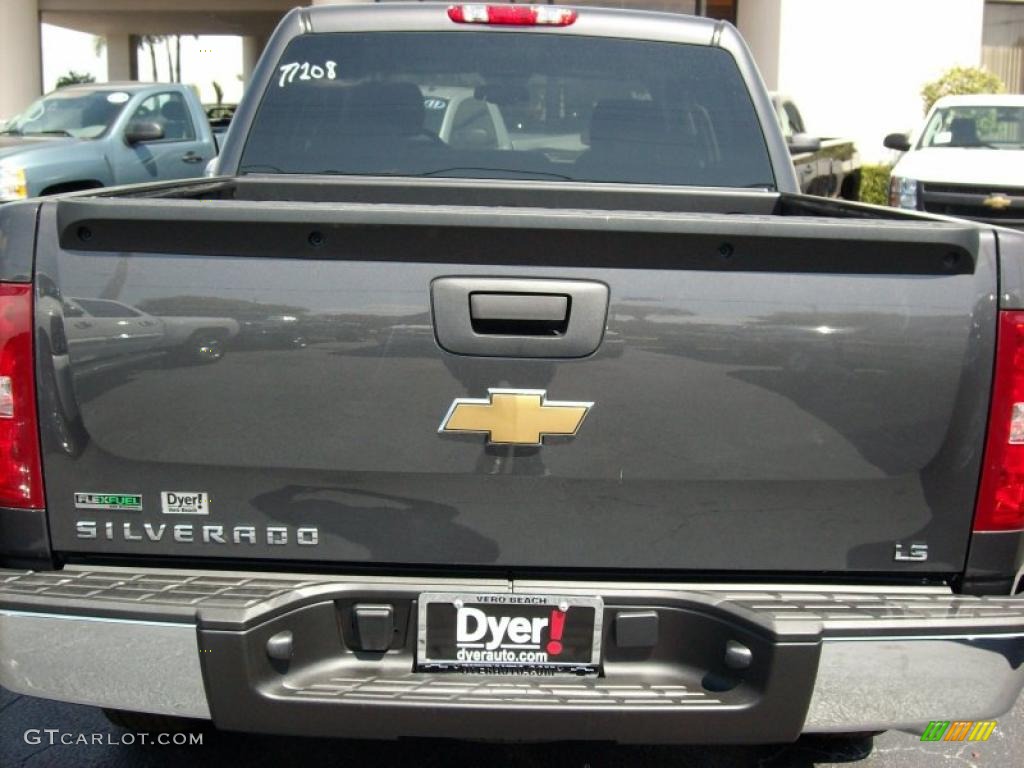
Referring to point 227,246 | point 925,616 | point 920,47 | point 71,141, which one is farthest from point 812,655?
point 920,47

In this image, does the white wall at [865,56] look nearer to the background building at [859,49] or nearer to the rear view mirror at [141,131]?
the background building at [859,49]

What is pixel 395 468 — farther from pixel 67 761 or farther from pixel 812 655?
pixel 67 761

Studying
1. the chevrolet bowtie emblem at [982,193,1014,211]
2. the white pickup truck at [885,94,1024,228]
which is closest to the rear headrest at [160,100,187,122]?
the white pickup truck at [885,94,1024,228]

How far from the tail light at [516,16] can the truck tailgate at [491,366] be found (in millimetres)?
1877

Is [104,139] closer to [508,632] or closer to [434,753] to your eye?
[434,753]

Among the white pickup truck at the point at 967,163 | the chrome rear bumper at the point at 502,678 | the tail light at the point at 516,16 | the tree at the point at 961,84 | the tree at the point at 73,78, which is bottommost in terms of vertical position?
the chrome rear bumper at the point at 502,678

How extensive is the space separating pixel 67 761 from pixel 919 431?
2.60 meters

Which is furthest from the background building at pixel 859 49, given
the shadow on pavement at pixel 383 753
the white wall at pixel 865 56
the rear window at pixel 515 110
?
the shadow on pavement at pixel 383 753

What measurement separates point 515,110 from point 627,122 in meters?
0.40

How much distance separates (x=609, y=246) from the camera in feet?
7.97

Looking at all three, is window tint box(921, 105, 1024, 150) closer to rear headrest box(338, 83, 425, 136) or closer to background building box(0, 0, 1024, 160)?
background building box(0, 0, 1024, 160)

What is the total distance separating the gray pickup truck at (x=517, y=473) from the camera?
2.41 m

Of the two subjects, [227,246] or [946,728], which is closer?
[227,246]

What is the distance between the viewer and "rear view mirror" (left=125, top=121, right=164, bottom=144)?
11.7 m
